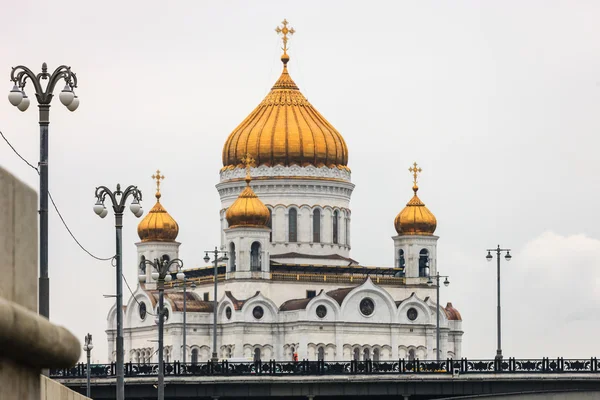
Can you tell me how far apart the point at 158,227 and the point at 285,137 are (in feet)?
33.6

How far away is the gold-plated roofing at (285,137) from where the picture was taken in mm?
104500

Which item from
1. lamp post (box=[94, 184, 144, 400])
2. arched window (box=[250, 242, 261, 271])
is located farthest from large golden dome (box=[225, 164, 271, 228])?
lamp post (box=[94, 184, 144, 400])

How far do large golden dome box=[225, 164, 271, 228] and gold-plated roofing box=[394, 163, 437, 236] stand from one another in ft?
34.9

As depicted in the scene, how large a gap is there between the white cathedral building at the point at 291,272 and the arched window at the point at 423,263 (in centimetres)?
9

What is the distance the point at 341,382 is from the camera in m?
59.4

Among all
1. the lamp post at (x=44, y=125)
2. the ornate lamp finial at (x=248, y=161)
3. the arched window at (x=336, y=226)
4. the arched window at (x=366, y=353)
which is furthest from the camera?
the arched window at (x=336, y=226)

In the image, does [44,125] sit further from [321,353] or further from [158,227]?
[158,227]

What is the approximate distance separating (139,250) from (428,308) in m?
19.3

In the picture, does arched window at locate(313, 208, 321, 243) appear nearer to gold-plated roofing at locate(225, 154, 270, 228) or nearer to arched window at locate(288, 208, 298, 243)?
arched window at locate(288, 208, 298, 243)

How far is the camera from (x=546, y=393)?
53.6 meters

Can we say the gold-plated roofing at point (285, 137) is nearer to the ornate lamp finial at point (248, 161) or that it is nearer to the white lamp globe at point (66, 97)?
the ornate lamp finial at point (248, 161)

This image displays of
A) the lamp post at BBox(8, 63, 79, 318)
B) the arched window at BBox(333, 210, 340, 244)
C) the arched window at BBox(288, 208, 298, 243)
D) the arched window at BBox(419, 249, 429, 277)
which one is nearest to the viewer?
the lamp post at BBox(8, 63, 79, 318)

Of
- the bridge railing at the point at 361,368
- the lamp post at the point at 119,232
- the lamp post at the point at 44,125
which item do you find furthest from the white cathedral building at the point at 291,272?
the lamp post at the point at 44,125

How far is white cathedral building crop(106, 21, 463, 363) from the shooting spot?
99.2m
